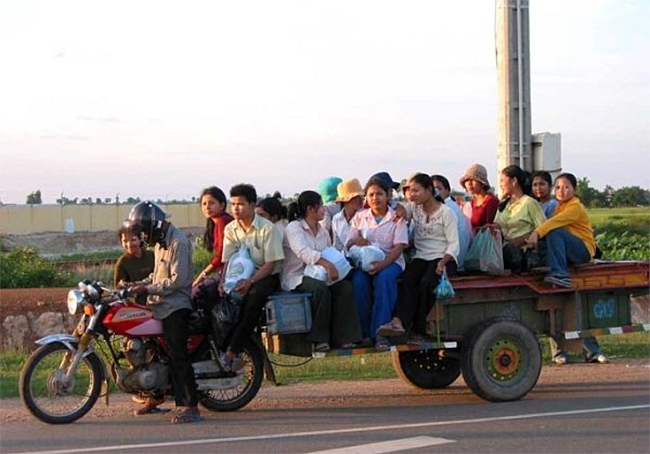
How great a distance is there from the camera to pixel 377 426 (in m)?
8.24

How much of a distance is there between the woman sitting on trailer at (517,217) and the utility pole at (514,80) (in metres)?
3.78

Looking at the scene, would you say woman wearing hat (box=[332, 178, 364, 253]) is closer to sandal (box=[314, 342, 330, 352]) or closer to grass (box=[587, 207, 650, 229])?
sandal (box=[314, 342, 330, 352])

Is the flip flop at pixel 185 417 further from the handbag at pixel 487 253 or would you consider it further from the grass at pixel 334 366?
→ the handbag at pixel 487 253

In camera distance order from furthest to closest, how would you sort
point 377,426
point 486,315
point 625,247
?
point 625,247, point 486,315, point 377,426

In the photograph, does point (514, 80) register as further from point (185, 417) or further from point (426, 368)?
point (185, 417)

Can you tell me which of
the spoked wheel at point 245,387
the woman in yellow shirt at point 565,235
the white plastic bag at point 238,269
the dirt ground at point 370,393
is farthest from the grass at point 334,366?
the woman in yellow shirt at point 565,235

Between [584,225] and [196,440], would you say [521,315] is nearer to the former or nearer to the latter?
[584,225]

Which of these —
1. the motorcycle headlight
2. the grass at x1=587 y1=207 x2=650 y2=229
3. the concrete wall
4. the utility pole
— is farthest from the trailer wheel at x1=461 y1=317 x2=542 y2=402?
the concrete wall

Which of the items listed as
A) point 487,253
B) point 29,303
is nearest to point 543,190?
point 487,253

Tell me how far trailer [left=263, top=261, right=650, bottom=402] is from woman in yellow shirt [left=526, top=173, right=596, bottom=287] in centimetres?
13

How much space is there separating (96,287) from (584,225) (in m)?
4.88

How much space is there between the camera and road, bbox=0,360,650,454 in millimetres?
7461

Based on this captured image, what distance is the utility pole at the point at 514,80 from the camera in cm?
1389

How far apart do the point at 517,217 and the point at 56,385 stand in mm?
4758
